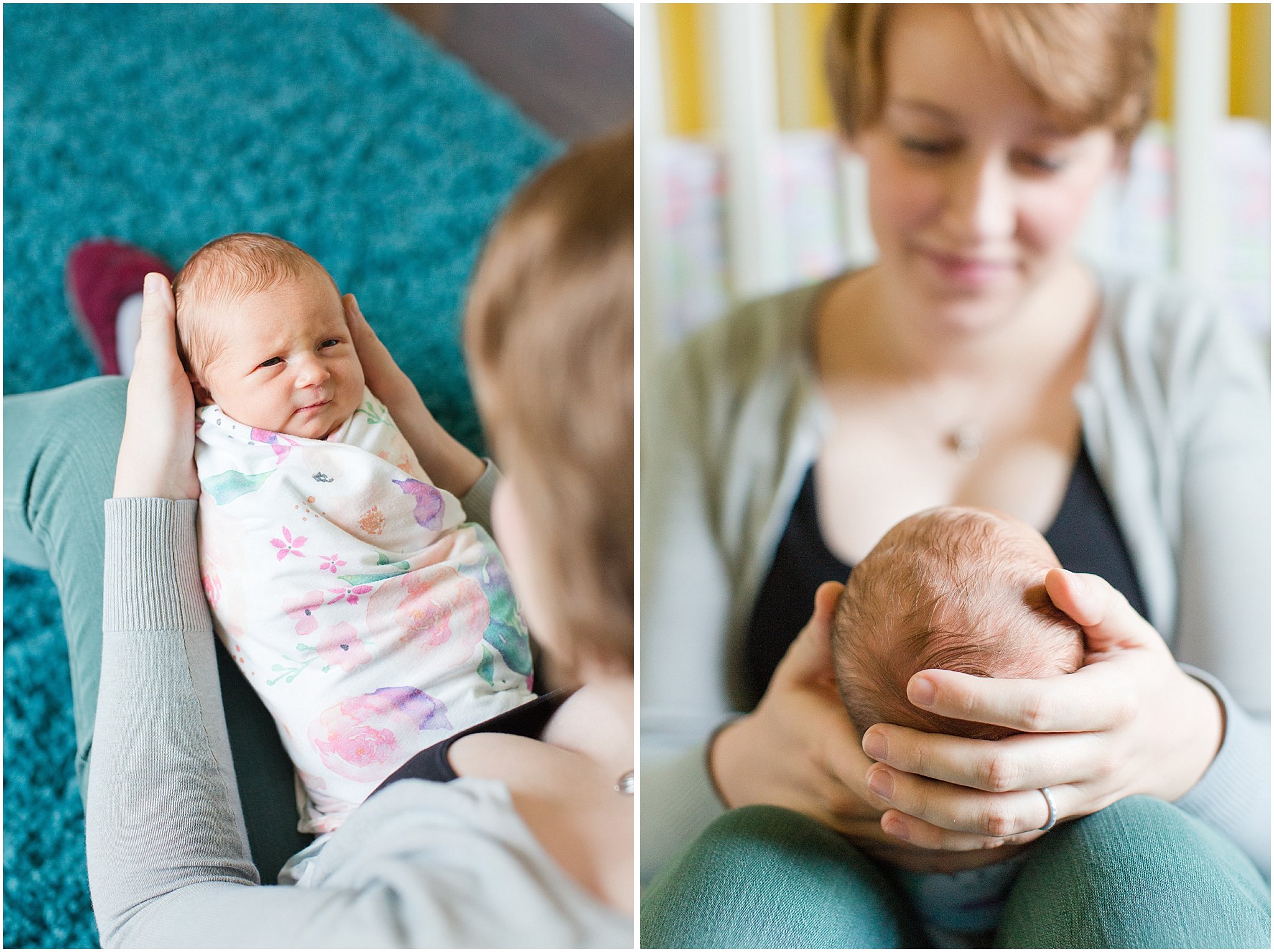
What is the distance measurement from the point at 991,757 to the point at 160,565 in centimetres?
55

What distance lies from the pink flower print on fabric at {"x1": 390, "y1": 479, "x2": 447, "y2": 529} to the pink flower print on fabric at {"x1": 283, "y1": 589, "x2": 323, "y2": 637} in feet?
0.26

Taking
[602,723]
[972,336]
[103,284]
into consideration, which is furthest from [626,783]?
[103,284]

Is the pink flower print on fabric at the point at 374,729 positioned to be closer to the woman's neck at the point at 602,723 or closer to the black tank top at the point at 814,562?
the woman's neck at the point at 602,723

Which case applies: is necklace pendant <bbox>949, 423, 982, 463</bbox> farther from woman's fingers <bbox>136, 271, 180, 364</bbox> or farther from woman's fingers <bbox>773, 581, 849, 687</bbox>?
woman's fingers <bbox>136, 271, 180, 364</bbox>

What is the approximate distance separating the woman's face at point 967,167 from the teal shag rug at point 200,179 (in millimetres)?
281

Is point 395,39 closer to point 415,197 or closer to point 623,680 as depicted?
point 415,197

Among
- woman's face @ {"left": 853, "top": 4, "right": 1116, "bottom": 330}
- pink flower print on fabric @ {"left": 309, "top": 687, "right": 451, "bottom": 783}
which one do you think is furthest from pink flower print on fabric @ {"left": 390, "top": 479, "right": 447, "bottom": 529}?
woman's face @ {"left": 853, "top": 4, "right": 1116, "bottom": 330}

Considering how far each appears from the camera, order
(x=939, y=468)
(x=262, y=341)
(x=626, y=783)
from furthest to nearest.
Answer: (x=939, y=468), (x=626, y=783), (x=262, y=341)

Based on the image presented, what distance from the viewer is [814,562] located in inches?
28.4

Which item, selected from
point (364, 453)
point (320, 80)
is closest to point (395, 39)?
point (320, 80)

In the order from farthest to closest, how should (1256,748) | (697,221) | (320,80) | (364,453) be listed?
1. (697,221)
2. (320,80)
3. (1256,748)
4. (364,453)

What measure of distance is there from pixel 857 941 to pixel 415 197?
68 centimetres

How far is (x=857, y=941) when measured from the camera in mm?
612

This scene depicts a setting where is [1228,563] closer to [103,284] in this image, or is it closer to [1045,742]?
[1045,742]
